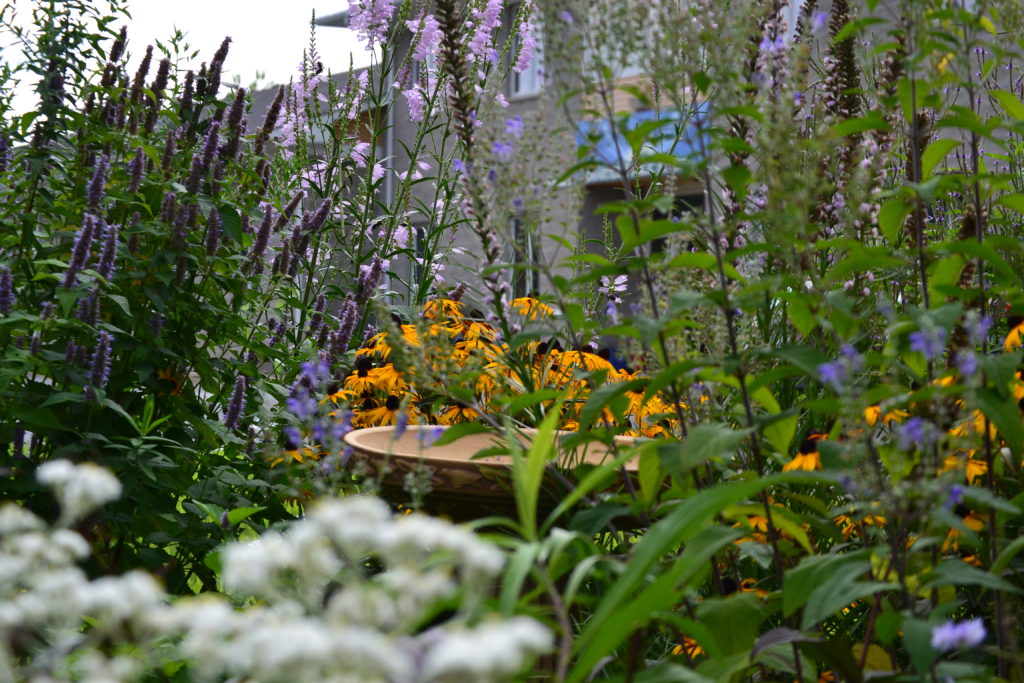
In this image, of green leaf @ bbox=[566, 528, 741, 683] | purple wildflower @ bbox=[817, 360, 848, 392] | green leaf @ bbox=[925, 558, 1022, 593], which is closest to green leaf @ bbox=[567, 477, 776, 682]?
green leaf @ bbox=[566, 528, 741, 683]

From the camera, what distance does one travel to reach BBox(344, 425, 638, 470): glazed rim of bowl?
1894 millimetres

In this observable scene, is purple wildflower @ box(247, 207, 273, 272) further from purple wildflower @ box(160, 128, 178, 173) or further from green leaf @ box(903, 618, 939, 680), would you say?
green leaf @ box(903, 618, 939, 680)

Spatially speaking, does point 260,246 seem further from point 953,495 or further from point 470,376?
point 953,495

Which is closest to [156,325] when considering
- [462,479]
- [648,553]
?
[462,479]

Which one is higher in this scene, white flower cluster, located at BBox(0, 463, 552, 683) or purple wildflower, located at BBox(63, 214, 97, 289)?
purple wildflower, located at BBox(63, 214, 97, 289)

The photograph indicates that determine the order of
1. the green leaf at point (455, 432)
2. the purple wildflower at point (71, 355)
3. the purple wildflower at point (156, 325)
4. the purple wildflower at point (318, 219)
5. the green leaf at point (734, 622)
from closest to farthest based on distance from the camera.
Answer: the green leaf at point (734, 622)
the green leaf at point (455, 432)
the purple wildflower at point (71, 355)
the purple wildflower at point (156, 325)
the purple wildflower at point (318, 219)

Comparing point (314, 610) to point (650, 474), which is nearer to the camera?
point (314, 610)

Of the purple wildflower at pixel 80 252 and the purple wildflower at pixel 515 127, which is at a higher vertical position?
the purple wildflower at pixel 515 127

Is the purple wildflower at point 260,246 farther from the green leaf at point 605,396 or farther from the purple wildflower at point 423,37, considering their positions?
the green leaf at point 605,396

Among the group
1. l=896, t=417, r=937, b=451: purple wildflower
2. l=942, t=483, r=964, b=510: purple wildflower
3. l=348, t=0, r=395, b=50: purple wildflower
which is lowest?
l=942, t=483, r=964, b=510: purple wildflower

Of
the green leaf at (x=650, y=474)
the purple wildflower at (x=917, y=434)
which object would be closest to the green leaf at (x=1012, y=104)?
the purple wildflower at (x=917, y=434)

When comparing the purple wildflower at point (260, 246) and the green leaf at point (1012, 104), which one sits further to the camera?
the purple wildflower at point (260, 246)

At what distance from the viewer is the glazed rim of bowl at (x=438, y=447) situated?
74.5 inches

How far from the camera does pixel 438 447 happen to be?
225 centimetres
